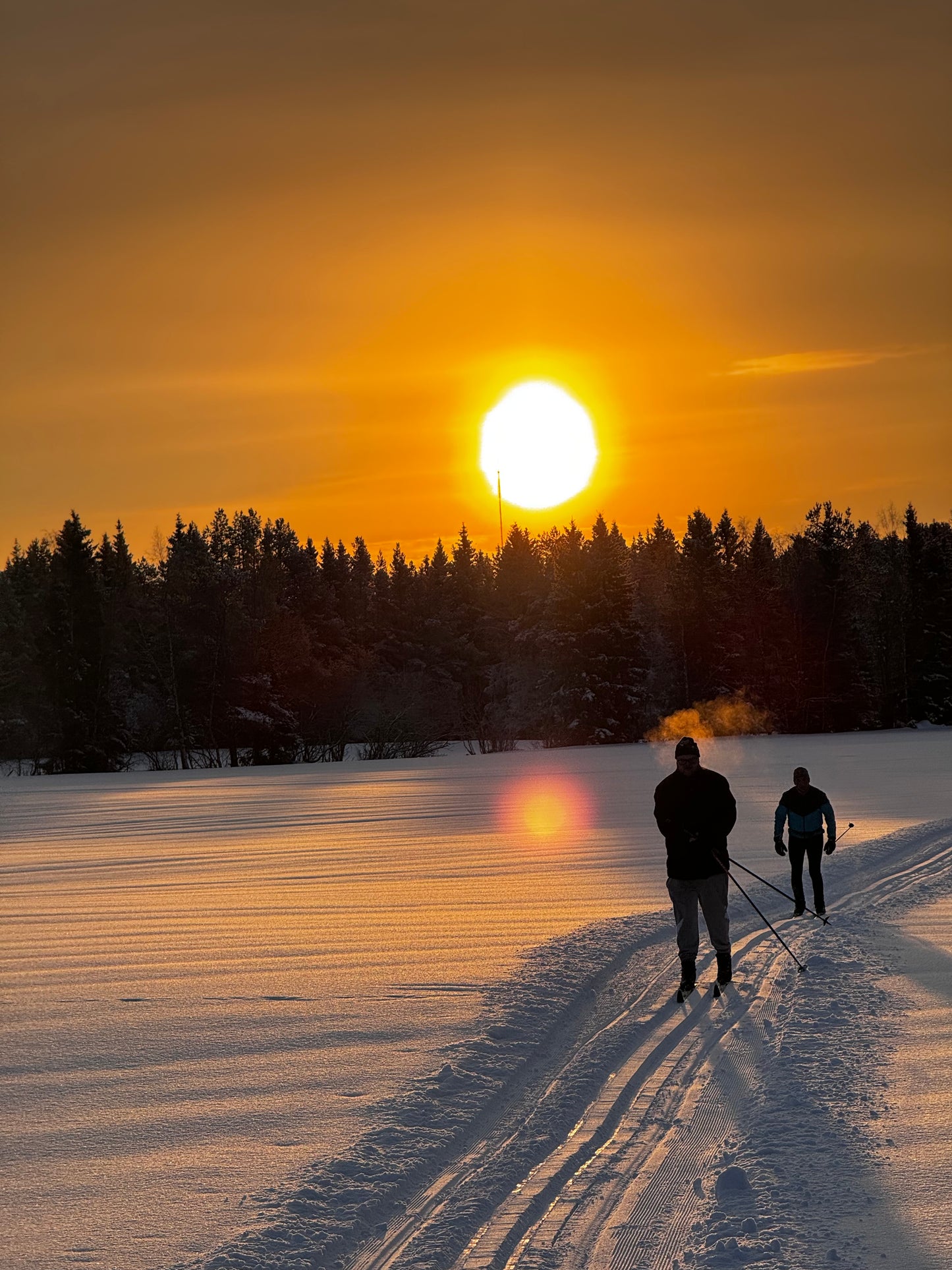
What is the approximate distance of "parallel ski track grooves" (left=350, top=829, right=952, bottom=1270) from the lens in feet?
15.0

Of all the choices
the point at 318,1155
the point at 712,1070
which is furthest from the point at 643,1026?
the point at 318,1155

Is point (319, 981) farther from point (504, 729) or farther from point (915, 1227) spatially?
point (504, 729)

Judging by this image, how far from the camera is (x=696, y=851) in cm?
862

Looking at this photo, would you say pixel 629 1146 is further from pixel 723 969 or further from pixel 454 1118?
pixel 723 969

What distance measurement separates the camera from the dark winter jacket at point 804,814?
37.4ft

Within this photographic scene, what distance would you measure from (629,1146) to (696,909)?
332 centimetres

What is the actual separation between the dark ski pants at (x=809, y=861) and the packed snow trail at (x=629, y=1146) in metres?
2.24

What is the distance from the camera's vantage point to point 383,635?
88.1m

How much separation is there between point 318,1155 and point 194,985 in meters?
4.06

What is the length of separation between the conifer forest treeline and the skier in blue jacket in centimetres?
5144

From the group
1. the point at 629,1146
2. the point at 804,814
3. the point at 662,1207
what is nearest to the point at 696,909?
the point at 804,814

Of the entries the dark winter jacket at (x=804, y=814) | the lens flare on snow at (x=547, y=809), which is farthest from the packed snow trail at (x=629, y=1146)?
the lens flare on snow at (x=547, y=809)

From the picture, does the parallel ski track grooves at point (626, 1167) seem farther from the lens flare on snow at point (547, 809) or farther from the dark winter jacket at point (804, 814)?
the lens flare on snow at point (547, 809)

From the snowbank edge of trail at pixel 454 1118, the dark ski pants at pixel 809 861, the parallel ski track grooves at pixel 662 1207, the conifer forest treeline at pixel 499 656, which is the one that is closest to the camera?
the parallel ski track grooves at pixel 662 1207
